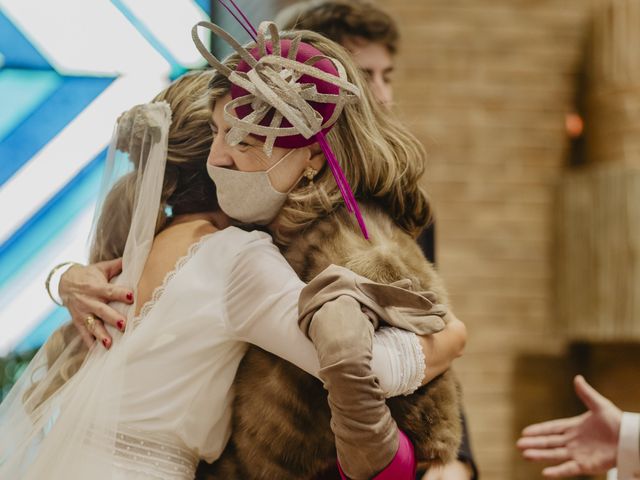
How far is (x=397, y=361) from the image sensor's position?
4.13ft

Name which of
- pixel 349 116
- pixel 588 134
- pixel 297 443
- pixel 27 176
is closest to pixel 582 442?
pixel 297 443

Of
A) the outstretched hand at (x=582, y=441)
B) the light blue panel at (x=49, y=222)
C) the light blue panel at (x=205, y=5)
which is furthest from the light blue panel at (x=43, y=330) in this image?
the outstretched hand at (x=582, y=441)

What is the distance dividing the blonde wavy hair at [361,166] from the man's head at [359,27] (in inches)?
23.8

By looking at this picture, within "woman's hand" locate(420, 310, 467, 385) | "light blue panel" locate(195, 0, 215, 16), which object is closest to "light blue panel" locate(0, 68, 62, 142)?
"light blue panel" locate(195, 0, 215, 16)

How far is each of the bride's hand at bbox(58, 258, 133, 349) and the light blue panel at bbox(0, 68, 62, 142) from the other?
52cm

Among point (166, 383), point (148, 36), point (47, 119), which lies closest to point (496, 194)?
point (148, 36)

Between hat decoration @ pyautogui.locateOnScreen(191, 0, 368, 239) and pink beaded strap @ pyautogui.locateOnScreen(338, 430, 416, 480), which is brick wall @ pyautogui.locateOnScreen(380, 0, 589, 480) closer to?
hat decoration @ pyautogui.locateOnScreen(191, 0, 368, 239)

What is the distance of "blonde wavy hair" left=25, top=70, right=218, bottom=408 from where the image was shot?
153 cm

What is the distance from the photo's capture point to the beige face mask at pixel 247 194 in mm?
1381

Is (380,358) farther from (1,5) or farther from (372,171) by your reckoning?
(1,5)

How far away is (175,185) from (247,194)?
8.8 inches

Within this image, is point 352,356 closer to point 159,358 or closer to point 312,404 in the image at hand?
point 312,404

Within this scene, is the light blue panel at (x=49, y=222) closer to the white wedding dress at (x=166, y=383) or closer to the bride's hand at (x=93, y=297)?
the bride's hand at (x=93, y=297)

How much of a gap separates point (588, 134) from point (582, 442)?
64.2 inches
